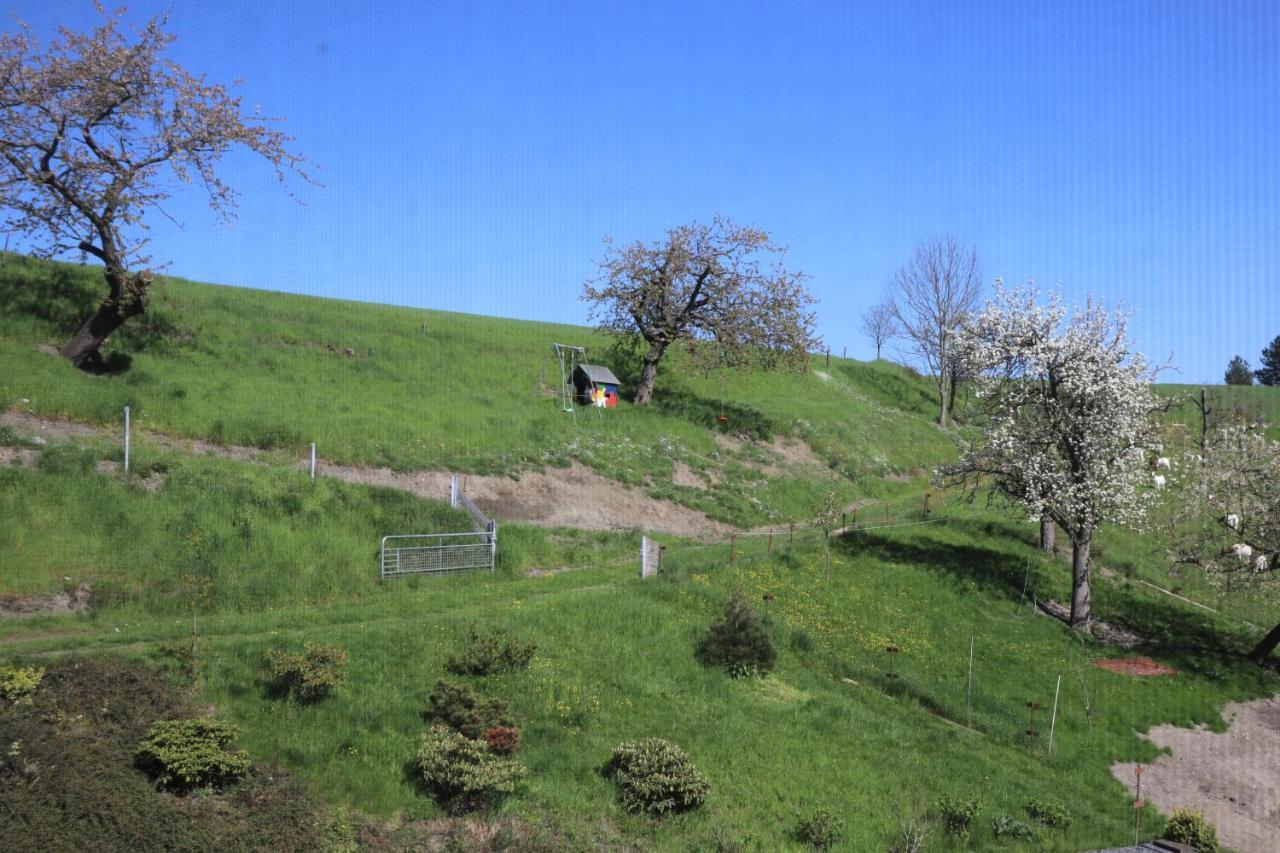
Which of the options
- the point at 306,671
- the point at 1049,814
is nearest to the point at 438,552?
the point at 306,671

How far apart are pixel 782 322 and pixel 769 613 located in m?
27.1

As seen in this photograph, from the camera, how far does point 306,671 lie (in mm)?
19078

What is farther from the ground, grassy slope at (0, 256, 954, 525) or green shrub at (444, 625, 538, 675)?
grassy slope at (0, 256, 954, 525)

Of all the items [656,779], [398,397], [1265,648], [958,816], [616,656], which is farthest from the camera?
[398,397]

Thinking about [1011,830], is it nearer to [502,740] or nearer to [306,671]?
[502,740]

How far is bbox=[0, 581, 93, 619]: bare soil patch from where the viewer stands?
73.8 ft

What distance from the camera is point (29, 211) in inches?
1342

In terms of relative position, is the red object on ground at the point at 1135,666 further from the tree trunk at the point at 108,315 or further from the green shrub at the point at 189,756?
the tree trunk at the point at 108,315

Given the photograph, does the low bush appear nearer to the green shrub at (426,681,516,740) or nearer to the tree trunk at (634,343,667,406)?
the green shrub at (426,681,516,740)

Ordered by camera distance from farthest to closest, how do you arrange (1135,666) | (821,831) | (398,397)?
1. (398,397)
2. (1135,666)
3. (821,831)

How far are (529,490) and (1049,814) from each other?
24.0m

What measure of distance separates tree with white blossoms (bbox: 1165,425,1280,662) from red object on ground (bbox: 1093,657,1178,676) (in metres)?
3.99

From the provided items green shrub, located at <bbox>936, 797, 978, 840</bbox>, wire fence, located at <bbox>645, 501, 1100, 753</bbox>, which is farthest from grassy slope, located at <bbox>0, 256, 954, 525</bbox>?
green shrub, located at <bbox>936, 797, 978, 840</bbox>

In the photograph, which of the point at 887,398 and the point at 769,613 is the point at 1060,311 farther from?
the point at 887,398
